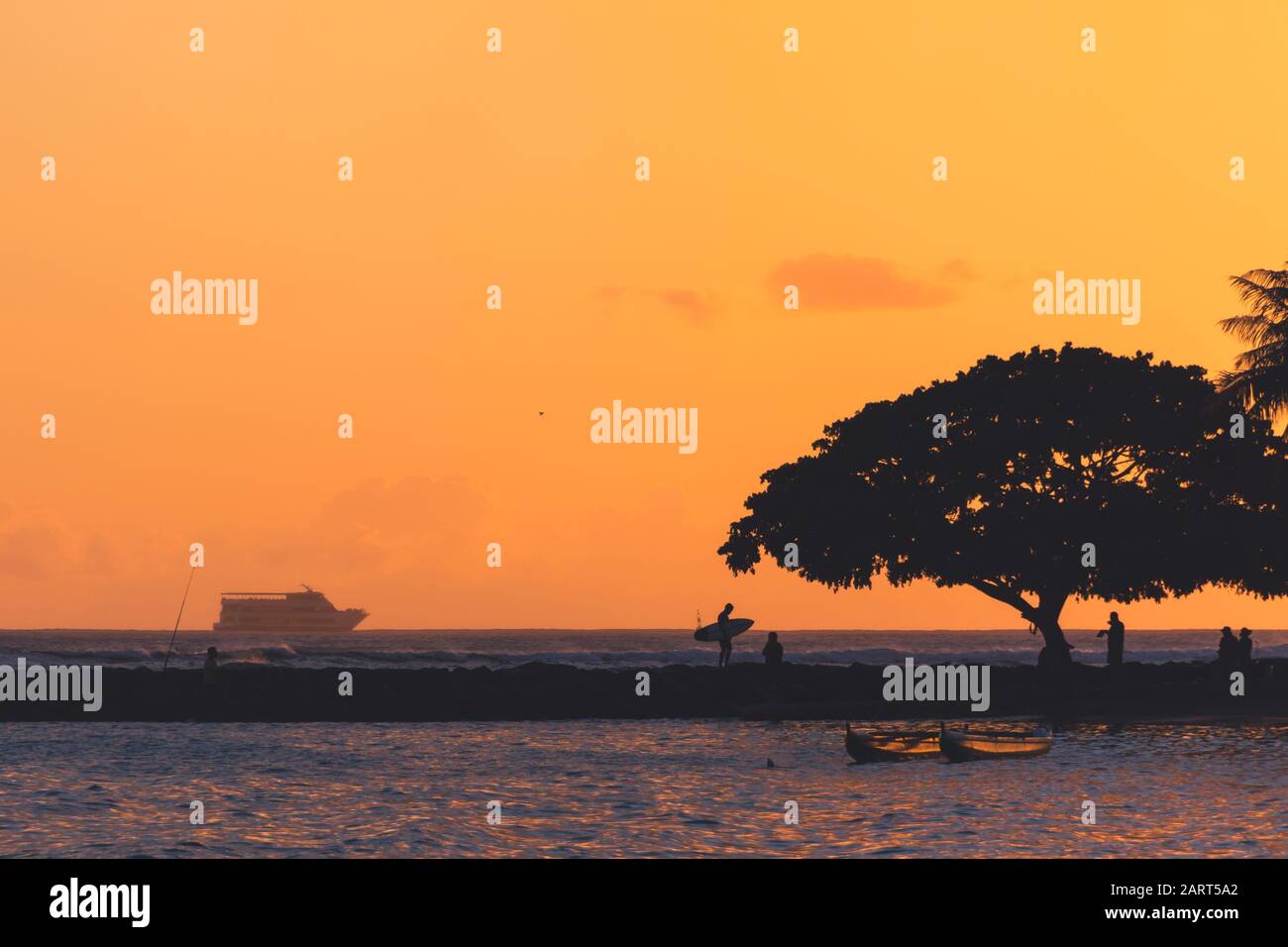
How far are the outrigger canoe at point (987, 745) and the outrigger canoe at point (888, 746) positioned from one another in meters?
0.42

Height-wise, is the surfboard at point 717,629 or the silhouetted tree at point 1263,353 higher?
the silhouetted tree at point 1263,353

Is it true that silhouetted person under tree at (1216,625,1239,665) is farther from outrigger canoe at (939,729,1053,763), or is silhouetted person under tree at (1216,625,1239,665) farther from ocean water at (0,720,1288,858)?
outrigger canoe at (939,729,1053,763)

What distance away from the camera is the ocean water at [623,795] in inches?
1125

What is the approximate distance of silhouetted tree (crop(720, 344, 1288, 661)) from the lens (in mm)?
63000

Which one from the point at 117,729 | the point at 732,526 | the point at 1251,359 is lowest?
the point at 117,729

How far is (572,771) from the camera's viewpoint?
131 ft

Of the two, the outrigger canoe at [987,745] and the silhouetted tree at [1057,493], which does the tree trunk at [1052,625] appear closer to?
the silhouetted tree at [1057,493]

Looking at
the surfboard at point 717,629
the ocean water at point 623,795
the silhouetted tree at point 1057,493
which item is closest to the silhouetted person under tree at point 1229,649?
the silhouetted tree at point 1057,493

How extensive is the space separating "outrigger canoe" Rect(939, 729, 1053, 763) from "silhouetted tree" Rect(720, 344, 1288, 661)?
70.3 feet
